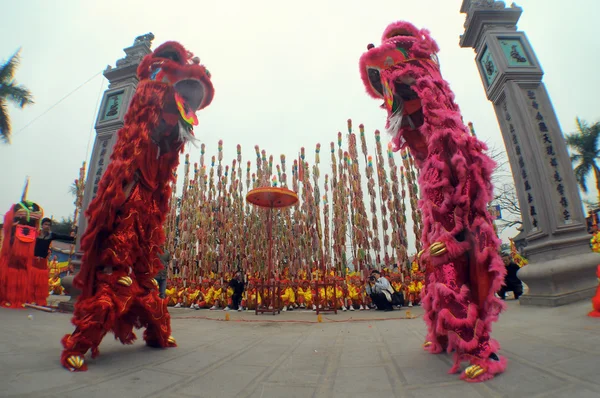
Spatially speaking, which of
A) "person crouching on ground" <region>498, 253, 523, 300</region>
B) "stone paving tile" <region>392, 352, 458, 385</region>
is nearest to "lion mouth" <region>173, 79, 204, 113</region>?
"stone paving tile" <region>392, 352, 458, 385</region>

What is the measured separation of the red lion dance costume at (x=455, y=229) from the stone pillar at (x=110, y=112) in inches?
237

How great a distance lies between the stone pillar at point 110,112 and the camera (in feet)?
19.4

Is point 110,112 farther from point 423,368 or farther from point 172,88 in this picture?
point 423,368

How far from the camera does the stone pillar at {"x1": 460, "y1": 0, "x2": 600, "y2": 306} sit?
4.02m

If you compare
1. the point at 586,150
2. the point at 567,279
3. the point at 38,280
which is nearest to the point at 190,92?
the point at 567,279

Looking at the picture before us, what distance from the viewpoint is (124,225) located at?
7.73 ft

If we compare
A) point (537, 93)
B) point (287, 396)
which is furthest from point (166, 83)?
point (537, 93)

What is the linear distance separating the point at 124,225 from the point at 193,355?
48.8 inches

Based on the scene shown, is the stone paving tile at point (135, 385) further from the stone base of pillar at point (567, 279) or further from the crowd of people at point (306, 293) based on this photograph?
the stone base of pillar at point (567, 279)

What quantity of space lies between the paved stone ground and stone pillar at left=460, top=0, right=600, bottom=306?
1309 mm

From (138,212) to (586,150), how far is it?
2750cm

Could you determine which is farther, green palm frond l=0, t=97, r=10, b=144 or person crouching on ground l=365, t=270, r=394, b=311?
green palm frond l=0, t=97, r=10, b=144

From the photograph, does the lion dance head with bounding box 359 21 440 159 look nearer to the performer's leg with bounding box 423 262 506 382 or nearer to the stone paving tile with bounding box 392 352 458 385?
the performer's leg with bounding box 423 262 506 382

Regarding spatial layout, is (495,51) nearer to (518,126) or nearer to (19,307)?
(518,126)
